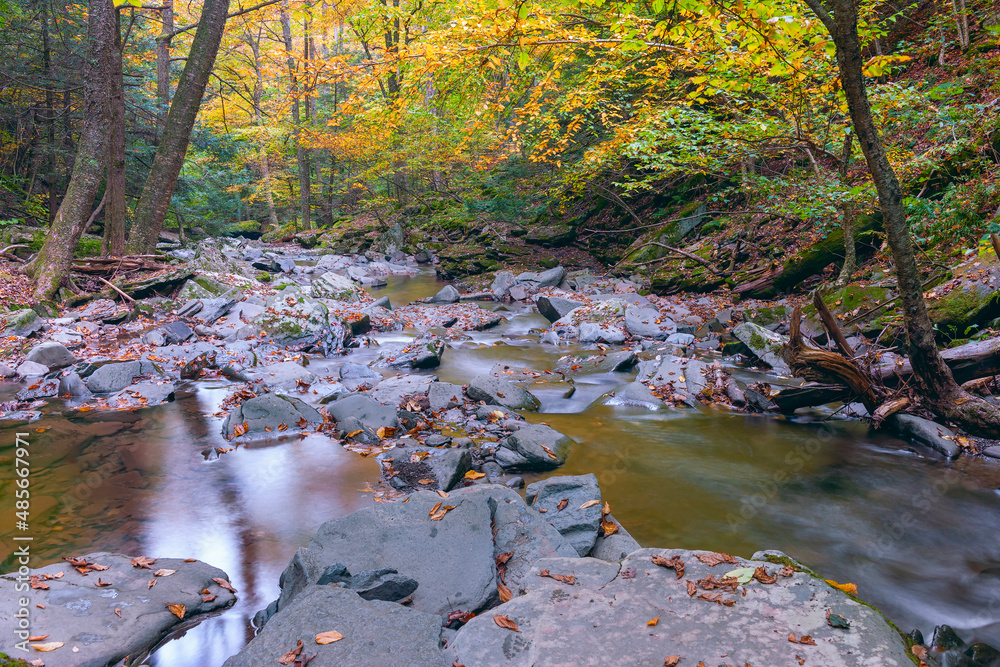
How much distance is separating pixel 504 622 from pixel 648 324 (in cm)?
831

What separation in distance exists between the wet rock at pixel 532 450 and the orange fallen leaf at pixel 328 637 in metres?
2.79

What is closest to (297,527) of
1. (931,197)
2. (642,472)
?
(642,472)

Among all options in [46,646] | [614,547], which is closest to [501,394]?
[614,547]

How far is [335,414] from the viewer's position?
6.09 meters

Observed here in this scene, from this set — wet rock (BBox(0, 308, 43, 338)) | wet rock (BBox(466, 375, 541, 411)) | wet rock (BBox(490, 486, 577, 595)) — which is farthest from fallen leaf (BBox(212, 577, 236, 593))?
wet rock (BBox(0, 308, 43, 338))

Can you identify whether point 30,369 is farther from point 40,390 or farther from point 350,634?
point 350,634

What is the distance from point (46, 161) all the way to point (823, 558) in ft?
59.5

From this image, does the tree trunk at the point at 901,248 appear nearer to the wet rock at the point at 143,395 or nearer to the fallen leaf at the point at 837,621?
the fallen leaf at the point at 837,621

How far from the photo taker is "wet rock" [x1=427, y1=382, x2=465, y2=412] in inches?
258

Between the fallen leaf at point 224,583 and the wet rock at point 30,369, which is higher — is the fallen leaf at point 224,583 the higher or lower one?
the lower one

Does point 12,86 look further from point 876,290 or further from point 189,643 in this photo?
point 876,290

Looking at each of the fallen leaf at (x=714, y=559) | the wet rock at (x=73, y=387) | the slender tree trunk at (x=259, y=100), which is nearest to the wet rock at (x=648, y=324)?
the fallen leaf at (x=714, y=559)

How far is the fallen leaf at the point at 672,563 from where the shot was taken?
291 cm

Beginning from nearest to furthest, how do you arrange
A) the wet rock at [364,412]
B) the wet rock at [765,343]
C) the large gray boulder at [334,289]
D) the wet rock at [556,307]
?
the wet rock at [364,412] < the wet rock at [765,343] < the wet rock at [556,307] < the large gray boulder at [334,289]
